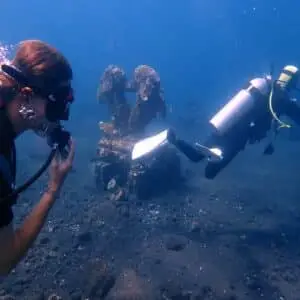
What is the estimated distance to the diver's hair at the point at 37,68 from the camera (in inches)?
118

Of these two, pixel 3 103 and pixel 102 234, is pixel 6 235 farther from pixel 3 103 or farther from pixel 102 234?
pixel 102 234

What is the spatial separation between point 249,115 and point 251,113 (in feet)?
0.25

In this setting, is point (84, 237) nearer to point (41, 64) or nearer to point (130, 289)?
point (130, 289)

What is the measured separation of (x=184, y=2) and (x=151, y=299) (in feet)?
597

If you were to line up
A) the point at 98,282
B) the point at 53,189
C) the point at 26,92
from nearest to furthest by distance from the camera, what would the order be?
the point at 26,92 → the point at 53,189 → the point at 98,282

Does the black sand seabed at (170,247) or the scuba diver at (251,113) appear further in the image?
the scuba diver at (251,113)

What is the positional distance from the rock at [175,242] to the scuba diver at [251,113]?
6.67 ft

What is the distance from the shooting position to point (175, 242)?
9312 millimetres

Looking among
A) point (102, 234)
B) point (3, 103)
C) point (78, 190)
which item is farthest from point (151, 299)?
point (78, 190)

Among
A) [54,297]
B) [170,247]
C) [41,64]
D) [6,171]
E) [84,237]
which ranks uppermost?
[41,64]

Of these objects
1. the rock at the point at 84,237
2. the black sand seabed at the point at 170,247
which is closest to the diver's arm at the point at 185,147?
the black sand seabed at the point at 170,247

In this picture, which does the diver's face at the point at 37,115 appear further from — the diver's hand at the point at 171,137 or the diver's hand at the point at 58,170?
the diver's hand at the point at 171,137

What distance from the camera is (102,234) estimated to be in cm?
977

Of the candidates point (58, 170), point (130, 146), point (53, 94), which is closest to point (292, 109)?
point (130, 146)
